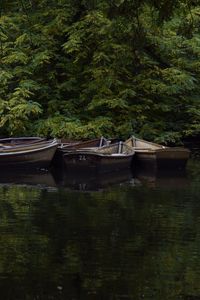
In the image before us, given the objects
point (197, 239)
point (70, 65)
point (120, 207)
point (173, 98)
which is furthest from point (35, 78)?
point (197, 239)

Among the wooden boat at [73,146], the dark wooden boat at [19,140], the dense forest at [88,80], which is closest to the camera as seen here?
the wooden boat at [73,146]

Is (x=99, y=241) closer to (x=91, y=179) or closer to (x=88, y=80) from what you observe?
(x=91, y=179)

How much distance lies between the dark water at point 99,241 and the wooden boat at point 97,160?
2.22 m

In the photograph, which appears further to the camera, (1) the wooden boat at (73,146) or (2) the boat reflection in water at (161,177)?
(1) the wooden boat at (73,146)

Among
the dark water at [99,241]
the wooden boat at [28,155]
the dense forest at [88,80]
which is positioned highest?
the dense forest at [88,80]

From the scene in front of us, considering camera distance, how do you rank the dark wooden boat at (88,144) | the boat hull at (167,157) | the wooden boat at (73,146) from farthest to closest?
the dark wooden boat at (88,144) < the wooden boat at (73,146) < the boat hull at (167,157)

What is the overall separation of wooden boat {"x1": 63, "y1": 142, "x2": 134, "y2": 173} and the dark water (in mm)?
2219

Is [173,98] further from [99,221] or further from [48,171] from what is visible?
[99,221]

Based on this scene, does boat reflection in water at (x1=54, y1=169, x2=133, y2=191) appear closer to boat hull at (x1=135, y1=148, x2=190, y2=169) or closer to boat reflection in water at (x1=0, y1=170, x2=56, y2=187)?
boat reflection in water at (x1=0, y1=170, x2=56, y2=187)

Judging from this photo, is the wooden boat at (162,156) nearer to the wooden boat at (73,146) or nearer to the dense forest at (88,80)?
the wooden boat at (73,146)

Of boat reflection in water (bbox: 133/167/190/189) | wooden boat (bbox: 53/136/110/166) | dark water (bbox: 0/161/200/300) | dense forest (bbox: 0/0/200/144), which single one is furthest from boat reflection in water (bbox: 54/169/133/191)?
dense forest (bbox: 0/0/200/144)

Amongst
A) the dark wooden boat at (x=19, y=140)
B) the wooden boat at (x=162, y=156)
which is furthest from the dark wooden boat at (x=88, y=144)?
the wooden boat at (x=162, y=156)

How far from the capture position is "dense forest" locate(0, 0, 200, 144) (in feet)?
89.2

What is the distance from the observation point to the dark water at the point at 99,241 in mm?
8922
